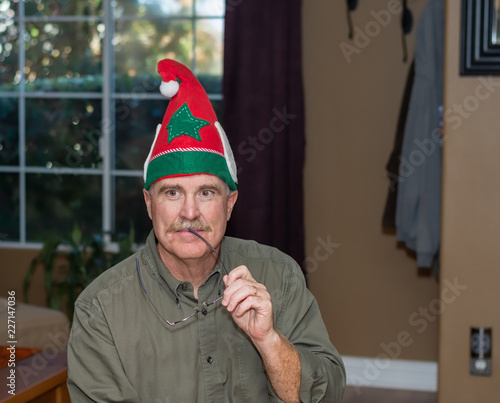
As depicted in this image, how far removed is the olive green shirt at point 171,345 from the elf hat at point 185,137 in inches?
8.0

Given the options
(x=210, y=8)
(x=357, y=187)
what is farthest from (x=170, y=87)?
(x=210, y=8)

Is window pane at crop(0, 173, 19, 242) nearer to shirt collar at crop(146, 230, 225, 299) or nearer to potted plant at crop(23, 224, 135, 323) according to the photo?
potted plant at crop(23, 224, 135, 323)

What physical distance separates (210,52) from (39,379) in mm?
2146

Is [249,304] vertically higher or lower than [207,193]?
lower

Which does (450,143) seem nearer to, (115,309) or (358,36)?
(358,36)

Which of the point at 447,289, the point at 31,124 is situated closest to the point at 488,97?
the point at 447,289

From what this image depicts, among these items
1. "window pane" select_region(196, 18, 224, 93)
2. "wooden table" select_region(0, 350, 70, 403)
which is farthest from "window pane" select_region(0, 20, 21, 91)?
"wooden table" select_region(0, 350, 70, 403)

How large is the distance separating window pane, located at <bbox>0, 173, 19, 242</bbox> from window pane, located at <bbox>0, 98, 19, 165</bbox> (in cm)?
10

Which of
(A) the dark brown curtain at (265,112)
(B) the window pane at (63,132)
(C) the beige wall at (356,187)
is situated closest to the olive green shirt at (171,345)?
(A) the dark brown curtain at (265,112)

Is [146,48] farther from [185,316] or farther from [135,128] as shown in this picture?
[185,316]

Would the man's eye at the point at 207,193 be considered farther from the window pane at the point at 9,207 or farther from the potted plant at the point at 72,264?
the window pane at the point at 9,207

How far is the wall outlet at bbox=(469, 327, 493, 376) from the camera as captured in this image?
242cm

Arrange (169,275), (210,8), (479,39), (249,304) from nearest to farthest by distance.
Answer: (249,304) < (169,275) < (479,39) < (210,8)

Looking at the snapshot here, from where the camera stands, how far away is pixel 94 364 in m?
1.38
